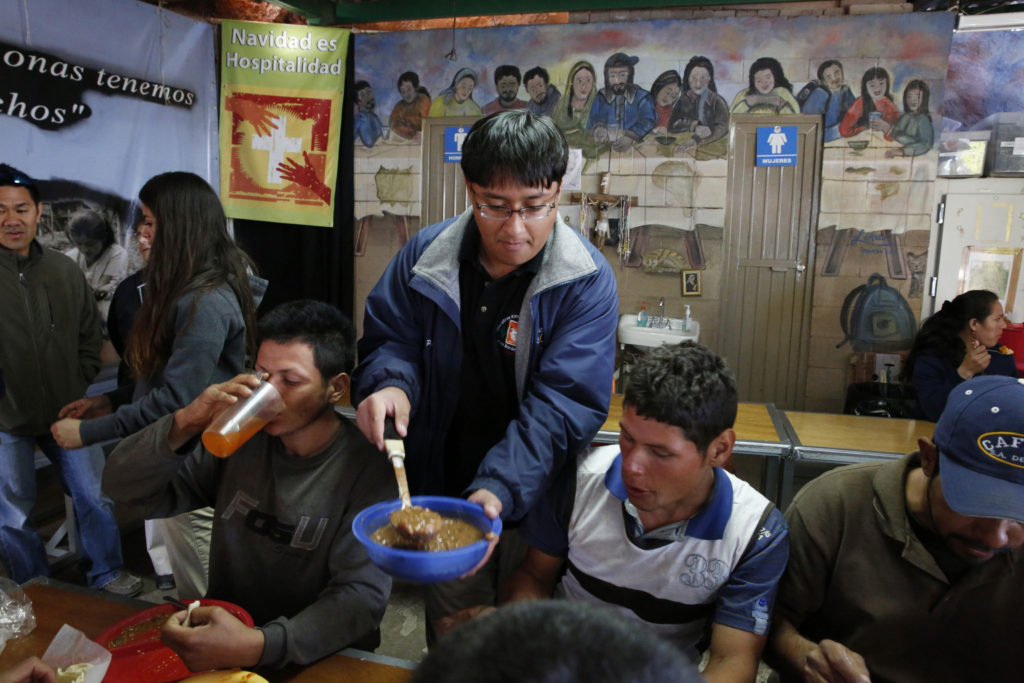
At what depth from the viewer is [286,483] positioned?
5.22 ft

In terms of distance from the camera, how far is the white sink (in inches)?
182

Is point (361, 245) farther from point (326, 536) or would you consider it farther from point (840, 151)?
point (326, 536)

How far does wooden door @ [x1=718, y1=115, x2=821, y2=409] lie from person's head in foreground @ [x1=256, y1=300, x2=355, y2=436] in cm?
383

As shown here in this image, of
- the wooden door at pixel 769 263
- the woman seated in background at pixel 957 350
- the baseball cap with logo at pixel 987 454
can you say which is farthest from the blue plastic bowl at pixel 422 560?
the wooden door at pixel 769 263

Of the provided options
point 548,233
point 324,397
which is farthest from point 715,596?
point 324,397

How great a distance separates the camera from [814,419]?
337 cm

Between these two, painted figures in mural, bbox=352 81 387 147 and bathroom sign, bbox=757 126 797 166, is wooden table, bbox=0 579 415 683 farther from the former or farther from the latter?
bathroom sign, bbox=757 126 797 166

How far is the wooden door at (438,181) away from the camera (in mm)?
5219

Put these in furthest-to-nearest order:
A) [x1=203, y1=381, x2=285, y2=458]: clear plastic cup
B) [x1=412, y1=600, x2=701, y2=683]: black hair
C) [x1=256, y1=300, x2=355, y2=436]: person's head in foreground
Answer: [x1=256, y1=300, x2=355, y2=436]: person's head in foreground < [x1=203, y1=381, x2=285, y2=458]: clear plastic cup < [x1=412, y1=600, x2=701, y2=683]: black hair

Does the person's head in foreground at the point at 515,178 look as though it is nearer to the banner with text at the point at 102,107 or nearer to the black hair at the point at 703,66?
the banner with text at the point at 102,107

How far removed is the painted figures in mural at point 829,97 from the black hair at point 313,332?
4139mm

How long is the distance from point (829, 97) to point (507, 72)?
224cm

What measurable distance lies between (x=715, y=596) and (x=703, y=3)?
14.8 ft

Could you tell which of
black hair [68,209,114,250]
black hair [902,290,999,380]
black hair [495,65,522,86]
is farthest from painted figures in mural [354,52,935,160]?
black hair [68,209,114,250]
